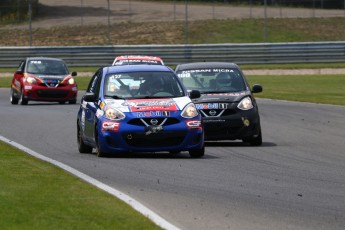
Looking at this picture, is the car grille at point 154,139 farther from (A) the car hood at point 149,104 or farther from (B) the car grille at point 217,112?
(B) the car grille at point 217,112

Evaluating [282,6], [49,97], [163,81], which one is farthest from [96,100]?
[282,6]

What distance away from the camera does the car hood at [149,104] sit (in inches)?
650

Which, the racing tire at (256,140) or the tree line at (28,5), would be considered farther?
the tree line at (28,5)

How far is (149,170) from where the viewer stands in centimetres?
1454

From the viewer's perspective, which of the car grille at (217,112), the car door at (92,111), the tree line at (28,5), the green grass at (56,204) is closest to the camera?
the green grass at (56,204)

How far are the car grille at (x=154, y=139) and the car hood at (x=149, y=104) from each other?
1.22 feet

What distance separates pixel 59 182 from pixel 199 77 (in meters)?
8.44

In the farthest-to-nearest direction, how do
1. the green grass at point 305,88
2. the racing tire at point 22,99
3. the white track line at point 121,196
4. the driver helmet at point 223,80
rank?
1. the green grass at point 305,88
2. the racing tire at point 22,99
3. the driver helmet at point 223,80
4. the white track line at point 121,196

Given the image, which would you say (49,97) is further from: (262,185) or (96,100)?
(262,185)

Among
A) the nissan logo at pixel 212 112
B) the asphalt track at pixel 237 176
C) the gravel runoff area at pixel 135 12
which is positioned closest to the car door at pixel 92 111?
the asphalt track at pixel 237 176

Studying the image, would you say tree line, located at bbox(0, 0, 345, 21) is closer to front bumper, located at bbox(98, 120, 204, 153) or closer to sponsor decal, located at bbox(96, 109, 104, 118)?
sponsor decal, located at bbox(96, 109, 104, 118)

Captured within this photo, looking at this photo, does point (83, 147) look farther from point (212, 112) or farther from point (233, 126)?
A: point (233, 126)

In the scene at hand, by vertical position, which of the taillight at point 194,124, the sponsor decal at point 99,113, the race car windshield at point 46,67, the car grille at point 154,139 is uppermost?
the sponsor decal at point 99,113

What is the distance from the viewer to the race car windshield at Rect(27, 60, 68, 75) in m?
34.4
